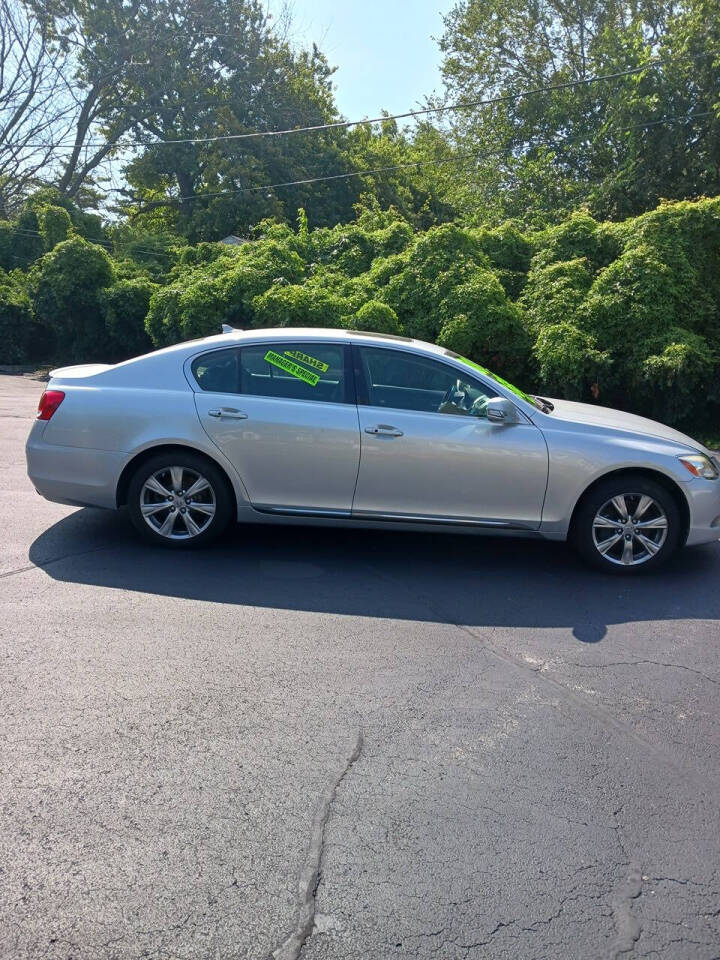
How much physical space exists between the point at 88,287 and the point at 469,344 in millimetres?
13083

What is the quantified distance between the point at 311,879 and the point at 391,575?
126 inches

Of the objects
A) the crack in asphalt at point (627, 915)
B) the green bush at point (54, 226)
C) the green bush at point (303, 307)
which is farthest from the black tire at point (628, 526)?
the green bush at point (54, 226)

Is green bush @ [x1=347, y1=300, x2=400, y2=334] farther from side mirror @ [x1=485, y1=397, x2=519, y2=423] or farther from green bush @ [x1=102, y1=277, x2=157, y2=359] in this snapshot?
green bush @ [x1=102, y1=277, x2=157, y2=359]

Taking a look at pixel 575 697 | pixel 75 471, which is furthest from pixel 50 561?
pixel 575 697

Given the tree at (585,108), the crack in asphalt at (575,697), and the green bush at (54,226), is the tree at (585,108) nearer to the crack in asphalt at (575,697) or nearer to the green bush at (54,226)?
the green bush at (54,226)

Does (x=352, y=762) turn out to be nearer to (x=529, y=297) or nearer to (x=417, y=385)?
(x=417, y=385)

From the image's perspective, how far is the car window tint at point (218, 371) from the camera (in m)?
6.25

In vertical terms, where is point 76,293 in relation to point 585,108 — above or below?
below

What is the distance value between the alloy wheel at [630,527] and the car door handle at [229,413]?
2593mm

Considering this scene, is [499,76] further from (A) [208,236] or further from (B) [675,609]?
(B) [675,609]

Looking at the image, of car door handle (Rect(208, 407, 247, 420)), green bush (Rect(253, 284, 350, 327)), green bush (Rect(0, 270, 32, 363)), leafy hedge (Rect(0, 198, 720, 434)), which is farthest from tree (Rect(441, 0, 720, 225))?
car door handle (Rect(208, 407, 247, 420))

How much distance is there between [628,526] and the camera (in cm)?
604

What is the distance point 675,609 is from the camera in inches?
216

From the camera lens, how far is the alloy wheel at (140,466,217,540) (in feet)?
20.2
